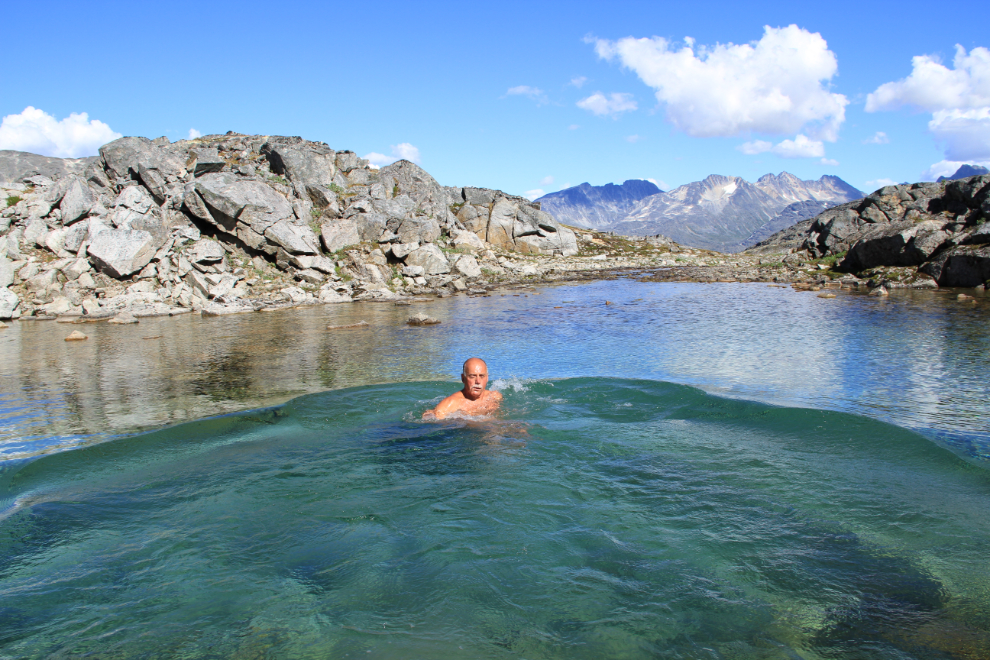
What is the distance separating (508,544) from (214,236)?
38.0m

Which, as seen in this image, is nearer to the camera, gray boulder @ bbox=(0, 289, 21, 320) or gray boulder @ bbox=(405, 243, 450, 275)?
gray boulder @ bbox=(0, 289, 21, 320)

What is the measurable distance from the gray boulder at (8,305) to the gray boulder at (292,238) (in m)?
13.5

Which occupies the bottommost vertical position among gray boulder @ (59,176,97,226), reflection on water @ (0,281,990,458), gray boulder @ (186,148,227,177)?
reflection on water @ (0,281,990,458)

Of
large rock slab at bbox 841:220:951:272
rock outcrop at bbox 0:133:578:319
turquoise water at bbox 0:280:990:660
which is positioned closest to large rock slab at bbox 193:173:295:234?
rock outcrop at bbox 0:133:578:319

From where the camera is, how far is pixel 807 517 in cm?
613

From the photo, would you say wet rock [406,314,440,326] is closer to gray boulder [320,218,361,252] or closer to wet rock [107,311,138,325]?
wet rock [107,311,138,325]

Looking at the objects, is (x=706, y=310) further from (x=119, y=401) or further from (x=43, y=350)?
(x=43, y=350)

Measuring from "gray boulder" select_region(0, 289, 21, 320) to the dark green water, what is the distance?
26275 millimetres

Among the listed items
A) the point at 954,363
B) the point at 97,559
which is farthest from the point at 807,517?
the point at 954,363

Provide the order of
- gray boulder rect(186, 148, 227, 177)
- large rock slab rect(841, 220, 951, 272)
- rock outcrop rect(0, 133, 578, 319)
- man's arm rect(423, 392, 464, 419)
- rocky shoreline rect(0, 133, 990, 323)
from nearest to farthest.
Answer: man's arm rect(423, 392, 464, 419)
rock outcrop rect(0, 133, 578, 319)
rocky shoreline rect(0, 133, 990, 323)
large rock slab rect(841, 220, 951, 272)
gray boulder rect(186, 148, 227, 177)

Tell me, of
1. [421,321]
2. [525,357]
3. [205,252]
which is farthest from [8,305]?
[525,357]

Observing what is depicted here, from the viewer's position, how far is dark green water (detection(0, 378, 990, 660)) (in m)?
4.46

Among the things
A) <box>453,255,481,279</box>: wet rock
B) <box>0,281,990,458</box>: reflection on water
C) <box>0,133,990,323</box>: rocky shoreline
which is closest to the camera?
<box>0,281,990,458</box>: reflection on water

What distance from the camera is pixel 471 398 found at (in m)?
10.1
